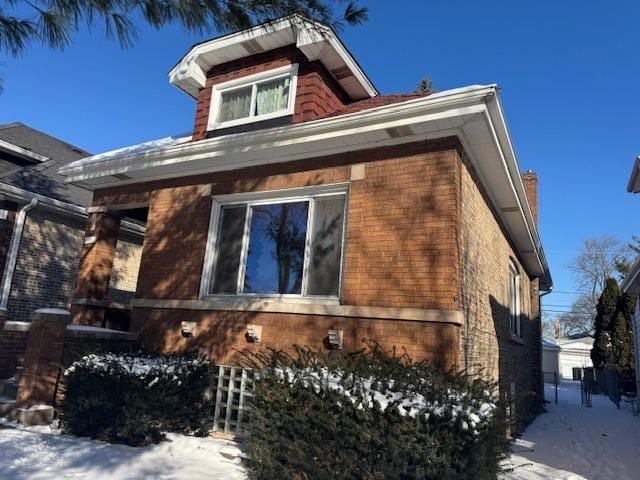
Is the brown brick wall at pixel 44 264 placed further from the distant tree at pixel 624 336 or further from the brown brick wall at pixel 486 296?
the distant tree at pixel 624 336

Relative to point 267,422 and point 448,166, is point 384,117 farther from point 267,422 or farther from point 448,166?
point 267,422

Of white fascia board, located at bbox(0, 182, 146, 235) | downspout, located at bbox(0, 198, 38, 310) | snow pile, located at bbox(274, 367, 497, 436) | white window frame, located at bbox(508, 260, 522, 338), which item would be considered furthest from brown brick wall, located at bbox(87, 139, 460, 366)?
white window frame, located at bbox(508, 260, 522, 338)

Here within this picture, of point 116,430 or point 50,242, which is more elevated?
point 50,242

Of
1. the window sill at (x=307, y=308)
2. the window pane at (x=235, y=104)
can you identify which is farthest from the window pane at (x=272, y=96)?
the window sill at (x=307, y=308)

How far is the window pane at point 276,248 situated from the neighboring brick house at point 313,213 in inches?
1.0

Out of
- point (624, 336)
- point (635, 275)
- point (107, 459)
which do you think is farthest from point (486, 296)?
point (624, 336)

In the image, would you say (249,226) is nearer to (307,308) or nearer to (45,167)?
(307,308)

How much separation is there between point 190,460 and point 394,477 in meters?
2.45

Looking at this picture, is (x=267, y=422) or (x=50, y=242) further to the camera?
(x=50, y=242)

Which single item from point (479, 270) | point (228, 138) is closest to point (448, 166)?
point (479, 270)

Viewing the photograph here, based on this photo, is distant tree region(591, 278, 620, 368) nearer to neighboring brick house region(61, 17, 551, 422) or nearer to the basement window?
neighboring brick house region(61, 17, 551, 422)

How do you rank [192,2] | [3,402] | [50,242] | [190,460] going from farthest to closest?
1. [50,242]
2. [3,402]
3. [190,460]
4. [192,2]

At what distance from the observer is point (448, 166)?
585 cm

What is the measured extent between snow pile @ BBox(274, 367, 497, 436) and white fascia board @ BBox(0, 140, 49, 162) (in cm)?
1009
